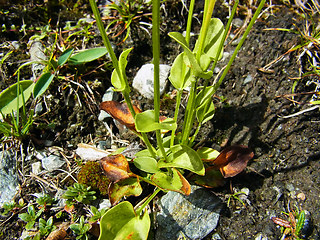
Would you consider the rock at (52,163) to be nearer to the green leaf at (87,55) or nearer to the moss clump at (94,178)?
the moss clump at (94,178)

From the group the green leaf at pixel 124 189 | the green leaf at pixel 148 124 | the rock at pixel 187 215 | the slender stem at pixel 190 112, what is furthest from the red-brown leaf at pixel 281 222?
the green leaf at pixel 148 124

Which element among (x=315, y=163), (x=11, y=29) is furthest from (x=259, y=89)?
(x=11, y=29)

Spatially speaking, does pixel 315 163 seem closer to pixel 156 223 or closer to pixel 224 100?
pixel 224 100

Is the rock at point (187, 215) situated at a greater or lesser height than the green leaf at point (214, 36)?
lesser

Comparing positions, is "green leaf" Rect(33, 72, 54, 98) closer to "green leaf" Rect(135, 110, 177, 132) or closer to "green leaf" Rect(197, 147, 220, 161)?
"green leaf" Rect(135, 110, 177, 132)

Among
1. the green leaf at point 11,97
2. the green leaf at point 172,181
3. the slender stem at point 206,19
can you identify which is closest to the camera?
the slender stem at point 206,19

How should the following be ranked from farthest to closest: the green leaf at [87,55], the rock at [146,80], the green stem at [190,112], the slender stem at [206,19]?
the rock at [146,80] → the green leaf at [87,55] → the green stem at [190,112] → the slender stem at [206,19]

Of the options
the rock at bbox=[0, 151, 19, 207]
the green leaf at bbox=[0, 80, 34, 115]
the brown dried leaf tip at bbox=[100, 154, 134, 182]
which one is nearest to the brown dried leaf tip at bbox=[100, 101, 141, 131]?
the brown dried leaf tip at bbox=[100, 154, 134, 182]

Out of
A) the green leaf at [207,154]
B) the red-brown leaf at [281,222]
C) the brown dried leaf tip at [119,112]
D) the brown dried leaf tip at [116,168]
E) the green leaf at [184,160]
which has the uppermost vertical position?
the brown dried leaf tip at [119,112]
